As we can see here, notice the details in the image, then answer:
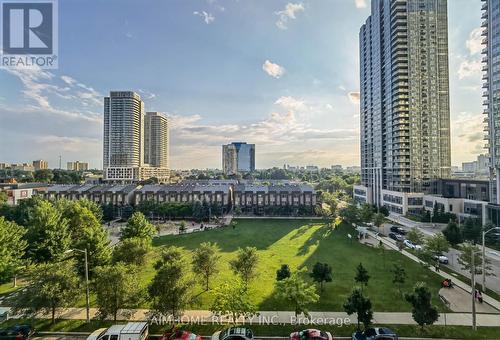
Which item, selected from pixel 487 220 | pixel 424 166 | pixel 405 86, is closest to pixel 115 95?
pixel 405 86

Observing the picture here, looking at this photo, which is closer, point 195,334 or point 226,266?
point 195,334

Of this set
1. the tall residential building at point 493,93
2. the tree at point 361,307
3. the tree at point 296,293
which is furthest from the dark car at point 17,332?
the tall residential building at point 493,93

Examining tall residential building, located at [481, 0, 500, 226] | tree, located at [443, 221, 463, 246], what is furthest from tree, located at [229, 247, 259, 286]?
tall residential building, located at [481, 0, 500, 226]

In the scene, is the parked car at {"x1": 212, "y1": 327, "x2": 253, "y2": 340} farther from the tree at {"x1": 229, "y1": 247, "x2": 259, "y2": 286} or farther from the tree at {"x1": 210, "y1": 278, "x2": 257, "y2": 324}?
the tree at {"x1": 229, "y1": 247, "x2": 259, "y2": 286}

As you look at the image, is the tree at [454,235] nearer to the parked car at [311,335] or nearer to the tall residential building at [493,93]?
the tall residential building at [493,93]

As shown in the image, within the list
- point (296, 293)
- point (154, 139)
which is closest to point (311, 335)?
point (296, 293)

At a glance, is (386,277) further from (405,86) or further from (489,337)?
(405,86)
